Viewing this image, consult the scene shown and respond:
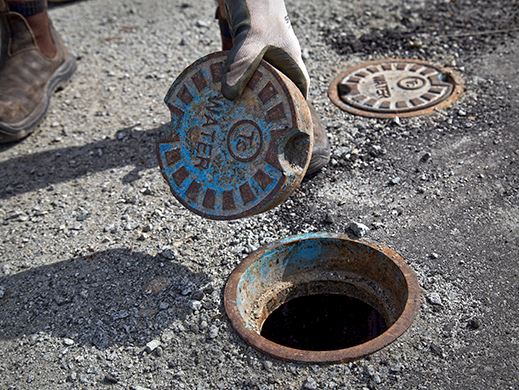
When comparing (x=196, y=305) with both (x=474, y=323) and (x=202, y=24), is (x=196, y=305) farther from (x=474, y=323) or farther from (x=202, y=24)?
(x=202, y=24)

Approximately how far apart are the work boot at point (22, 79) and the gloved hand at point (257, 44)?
156 cm

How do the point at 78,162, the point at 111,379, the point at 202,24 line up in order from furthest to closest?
the point at 202,24
the point at 78,162
the point at 111,379

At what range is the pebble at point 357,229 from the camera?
3.16 m

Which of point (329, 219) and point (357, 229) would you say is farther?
point (329, 219)

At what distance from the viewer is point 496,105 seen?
3939 millimetres

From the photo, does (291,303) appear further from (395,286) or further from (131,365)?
(131,365)

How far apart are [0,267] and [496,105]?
2501 millimetres

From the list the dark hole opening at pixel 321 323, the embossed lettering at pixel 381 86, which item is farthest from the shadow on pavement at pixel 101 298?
the embossed lettering at pixel 381 86

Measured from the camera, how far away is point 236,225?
3.29 meters

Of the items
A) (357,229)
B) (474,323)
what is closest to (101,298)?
(357,229)

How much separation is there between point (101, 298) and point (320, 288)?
0.87 meters

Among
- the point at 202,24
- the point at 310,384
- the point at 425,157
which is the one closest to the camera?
the point at 310,384

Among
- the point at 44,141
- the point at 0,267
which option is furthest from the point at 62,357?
the point at 44,141

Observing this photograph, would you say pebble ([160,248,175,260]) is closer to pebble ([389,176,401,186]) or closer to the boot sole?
pebble ([389,176,401,186])
